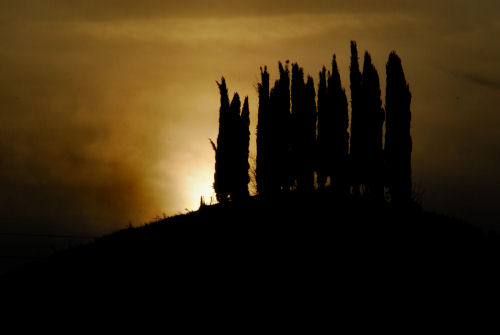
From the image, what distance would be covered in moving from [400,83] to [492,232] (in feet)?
32.9

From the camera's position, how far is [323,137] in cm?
4469

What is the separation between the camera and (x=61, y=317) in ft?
89.6

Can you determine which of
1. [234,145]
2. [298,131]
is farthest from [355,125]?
[234,145]

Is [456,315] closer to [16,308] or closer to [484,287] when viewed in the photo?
[484,287]

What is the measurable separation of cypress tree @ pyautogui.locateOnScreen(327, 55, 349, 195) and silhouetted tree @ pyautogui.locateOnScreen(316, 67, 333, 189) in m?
0.26

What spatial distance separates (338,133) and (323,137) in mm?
1163

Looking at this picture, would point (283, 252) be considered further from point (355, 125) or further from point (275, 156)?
point (275, 156)

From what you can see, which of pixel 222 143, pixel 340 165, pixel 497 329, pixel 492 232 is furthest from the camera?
pixel 222 143

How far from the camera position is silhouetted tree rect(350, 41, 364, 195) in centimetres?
4200

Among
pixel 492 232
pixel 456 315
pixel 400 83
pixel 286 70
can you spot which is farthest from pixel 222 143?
pixel 456 315

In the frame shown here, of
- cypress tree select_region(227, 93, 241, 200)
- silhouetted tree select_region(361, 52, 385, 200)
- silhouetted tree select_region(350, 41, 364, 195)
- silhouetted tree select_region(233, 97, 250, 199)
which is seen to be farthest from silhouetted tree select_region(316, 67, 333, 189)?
cypress tree select_region(227, 93, 241, 200)

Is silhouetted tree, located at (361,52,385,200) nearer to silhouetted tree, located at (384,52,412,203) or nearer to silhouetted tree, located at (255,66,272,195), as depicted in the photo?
silhouetted tree, located at (384,52,412,203)

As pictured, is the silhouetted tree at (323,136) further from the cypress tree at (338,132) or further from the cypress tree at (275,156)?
the cypress tree at (275,156)

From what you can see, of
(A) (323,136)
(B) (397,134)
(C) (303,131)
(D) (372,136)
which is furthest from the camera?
(C) (303,131)
